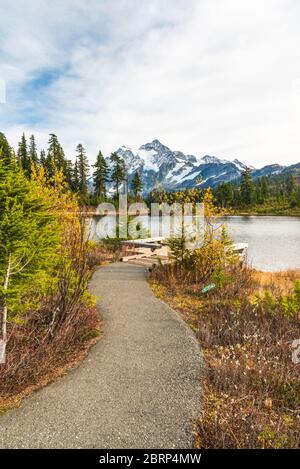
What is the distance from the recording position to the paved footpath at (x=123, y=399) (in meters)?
3.47

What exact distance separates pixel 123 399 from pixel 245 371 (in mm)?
2021

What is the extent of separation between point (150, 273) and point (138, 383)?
7.39m

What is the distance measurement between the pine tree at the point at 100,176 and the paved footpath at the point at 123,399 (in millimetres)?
60153

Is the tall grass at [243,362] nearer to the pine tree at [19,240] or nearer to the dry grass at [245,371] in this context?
the dry grass at [245,371]

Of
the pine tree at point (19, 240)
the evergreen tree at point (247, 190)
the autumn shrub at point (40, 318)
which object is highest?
the evergreen tree at point (247, 190)

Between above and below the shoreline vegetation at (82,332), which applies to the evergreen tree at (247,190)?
above

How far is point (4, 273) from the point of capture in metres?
4.66

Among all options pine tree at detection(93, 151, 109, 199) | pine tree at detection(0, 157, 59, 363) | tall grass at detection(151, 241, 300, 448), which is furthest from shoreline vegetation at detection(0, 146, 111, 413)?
pine tree at detection(93, 151, 109, 199)

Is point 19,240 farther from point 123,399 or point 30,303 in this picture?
point 123,399

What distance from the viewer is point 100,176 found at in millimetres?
65375

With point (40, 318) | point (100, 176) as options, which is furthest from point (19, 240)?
point (100, 176)

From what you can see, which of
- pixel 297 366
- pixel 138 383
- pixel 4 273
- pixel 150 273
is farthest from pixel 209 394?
pixel 150 273

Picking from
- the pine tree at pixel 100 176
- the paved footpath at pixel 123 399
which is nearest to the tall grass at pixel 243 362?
the paved footpath at pixel 123 399
